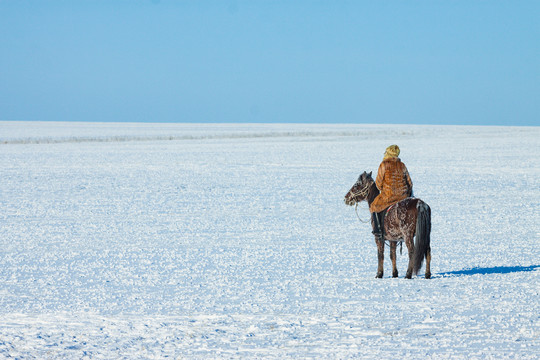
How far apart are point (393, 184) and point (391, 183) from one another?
2 centimetres

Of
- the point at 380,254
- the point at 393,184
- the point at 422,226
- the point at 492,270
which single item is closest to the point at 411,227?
the point at 422,226

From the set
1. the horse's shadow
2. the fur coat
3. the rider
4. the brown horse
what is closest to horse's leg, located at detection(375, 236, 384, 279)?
the brown horse

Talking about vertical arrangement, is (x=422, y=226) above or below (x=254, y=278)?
above

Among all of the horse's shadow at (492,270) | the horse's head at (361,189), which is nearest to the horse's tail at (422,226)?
the horse's head at (361,189)

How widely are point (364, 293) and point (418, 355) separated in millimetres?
1733

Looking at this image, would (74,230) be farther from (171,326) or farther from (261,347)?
(261,347)

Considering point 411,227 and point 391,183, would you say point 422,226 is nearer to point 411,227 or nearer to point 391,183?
point 411,227

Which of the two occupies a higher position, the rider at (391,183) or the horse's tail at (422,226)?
the rider at (391,183)

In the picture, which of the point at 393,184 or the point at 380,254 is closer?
the point at 393,184

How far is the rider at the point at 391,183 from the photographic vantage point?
6.44 m

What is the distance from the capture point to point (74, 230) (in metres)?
10.3

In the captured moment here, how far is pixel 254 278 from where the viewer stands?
6883 millimetres

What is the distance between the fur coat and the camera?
6441 millimetres

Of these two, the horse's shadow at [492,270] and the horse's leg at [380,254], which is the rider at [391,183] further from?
the horse's shadow at [492,270]
